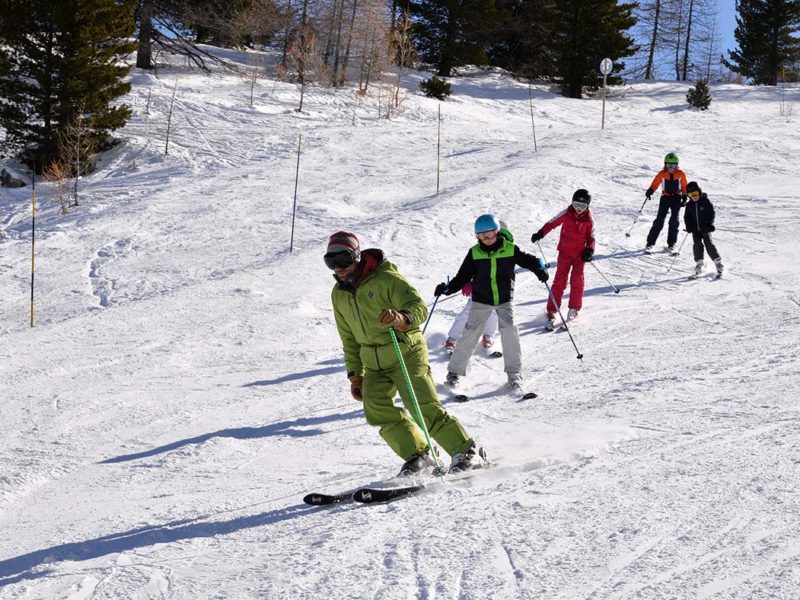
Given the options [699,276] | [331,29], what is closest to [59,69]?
[331,29]

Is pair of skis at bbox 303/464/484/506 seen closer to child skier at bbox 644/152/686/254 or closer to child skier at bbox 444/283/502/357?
child skier at bbox 444/283/502/357

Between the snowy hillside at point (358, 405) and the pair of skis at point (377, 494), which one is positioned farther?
the pair of skis at point (377, 494)

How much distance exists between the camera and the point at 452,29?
116ft

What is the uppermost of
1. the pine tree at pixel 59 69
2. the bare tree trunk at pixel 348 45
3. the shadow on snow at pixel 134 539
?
the bare tree trunk at pixel 348 45

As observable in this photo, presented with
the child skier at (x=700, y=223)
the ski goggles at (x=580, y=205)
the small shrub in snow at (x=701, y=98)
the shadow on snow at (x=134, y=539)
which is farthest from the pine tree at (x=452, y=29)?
the shadow on snow at (x=134, y=539)

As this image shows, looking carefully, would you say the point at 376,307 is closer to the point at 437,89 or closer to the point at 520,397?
the point at 520,397

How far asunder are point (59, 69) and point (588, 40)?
885 inches

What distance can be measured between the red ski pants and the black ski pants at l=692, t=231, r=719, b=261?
301 cm

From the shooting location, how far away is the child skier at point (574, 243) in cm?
948

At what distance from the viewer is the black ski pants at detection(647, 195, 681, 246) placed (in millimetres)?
13234

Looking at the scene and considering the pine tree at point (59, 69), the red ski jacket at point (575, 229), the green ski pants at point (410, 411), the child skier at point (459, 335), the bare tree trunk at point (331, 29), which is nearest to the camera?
the green ski pants at point (410, 411)

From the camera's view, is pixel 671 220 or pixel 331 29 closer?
pixel 671 220

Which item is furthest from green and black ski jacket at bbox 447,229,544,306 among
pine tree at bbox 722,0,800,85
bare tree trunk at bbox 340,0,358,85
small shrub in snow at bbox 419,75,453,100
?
pine tree at bbox 722,0,800,85

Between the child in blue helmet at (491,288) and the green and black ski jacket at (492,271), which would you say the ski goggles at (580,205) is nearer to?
the child in blue helmet at (491,288)
